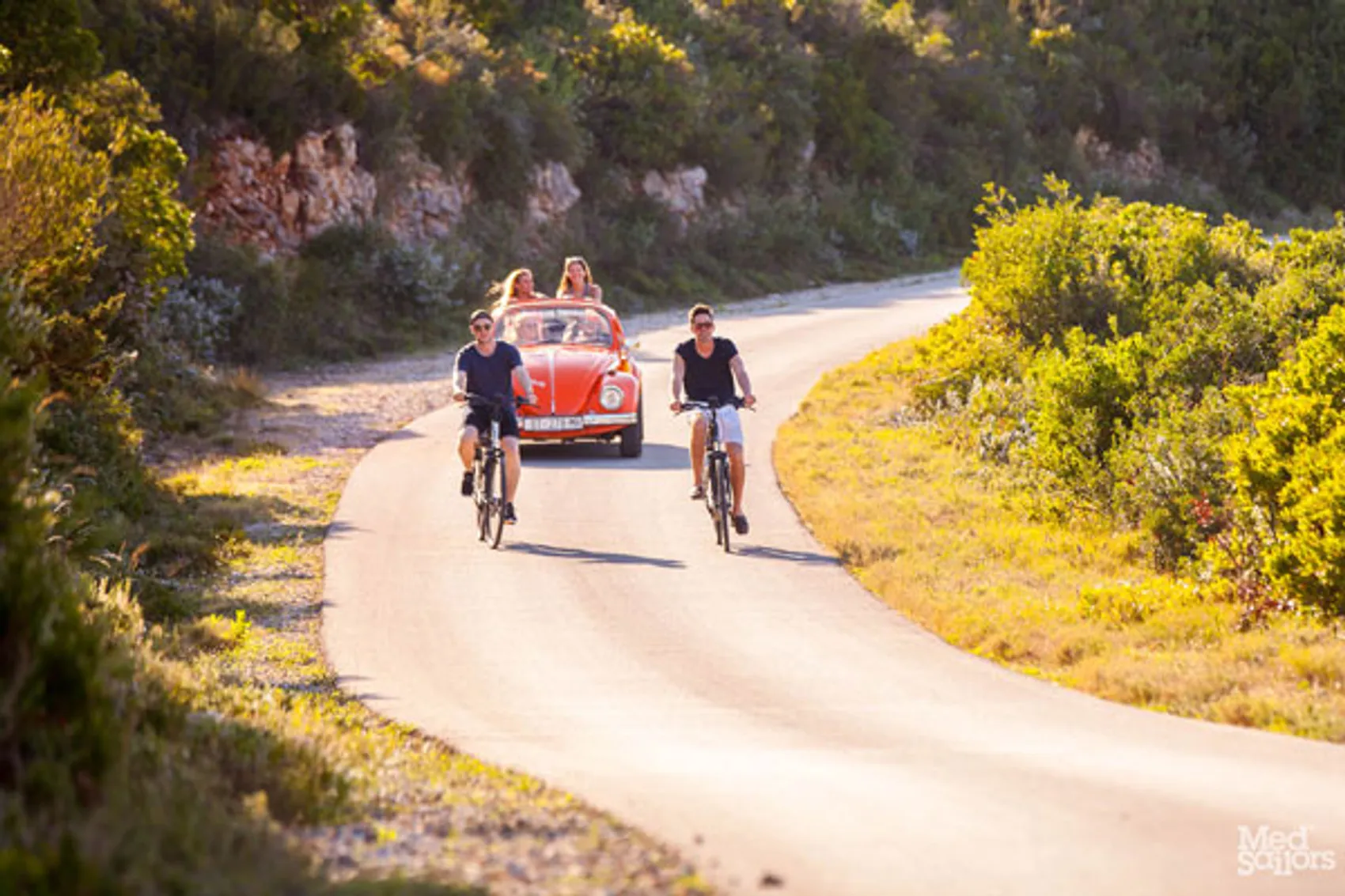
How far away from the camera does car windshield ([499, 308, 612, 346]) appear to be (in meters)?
20.4

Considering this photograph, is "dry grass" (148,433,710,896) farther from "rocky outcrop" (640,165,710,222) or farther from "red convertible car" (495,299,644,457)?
"rocky outcrop" (640,165,710,222)

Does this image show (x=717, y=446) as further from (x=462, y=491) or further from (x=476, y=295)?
(x=476, y=295)

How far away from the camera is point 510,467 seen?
15555 millimetres

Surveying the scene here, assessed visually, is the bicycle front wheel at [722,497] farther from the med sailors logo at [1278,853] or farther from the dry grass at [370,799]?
the med sailors logo at [1278,853]

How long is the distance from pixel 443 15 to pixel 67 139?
78.1 feet

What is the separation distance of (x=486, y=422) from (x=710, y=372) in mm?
2143

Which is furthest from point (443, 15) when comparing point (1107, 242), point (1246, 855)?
point (1246, 855)

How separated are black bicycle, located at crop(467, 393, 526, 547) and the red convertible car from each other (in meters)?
3.51

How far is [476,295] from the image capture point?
34.2 m

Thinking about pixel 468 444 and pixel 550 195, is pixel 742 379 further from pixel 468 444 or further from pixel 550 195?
pixel 550 195

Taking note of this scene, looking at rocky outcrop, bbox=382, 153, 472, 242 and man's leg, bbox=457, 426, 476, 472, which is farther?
rocky outcrop, bbox=382, 153, 472, 242

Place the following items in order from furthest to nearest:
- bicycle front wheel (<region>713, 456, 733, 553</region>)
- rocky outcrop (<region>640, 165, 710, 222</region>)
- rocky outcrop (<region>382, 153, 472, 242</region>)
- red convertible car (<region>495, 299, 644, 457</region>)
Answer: rocky outcrop (<region>640, 165, 710, 222</region>) → rocky outcrop (<region>382, 153, 472, 242</region>) → red convertible car (<region>495, 299, 644, 457</region>) → bicycle front wheel (<region>713, 456, 733, 553</region>)

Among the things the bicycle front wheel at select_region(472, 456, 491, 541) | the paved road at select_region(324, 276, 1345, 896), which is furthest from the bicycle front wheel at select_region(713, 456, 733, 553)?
the bicycle front wheel at select_region(472, 456, 491, 541)

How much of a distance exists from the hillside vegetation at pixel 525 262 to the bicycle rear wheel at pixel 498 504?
250 centimetres
